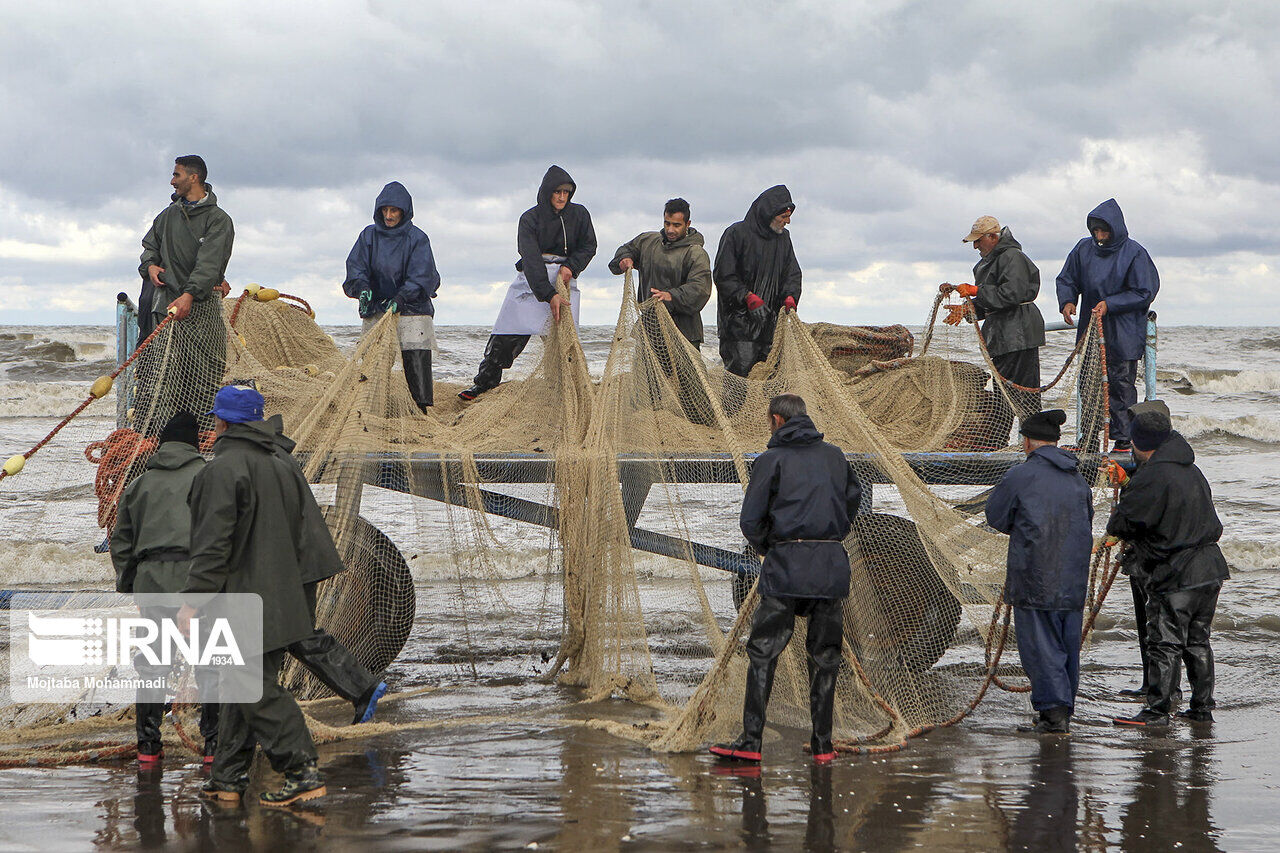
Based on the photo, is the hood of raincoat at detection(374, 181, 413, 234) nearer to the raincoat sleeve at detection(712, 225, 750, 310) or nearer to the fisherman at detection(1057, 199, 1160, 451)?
the raincoat sleeve at detection(712, 225, 750, 310)

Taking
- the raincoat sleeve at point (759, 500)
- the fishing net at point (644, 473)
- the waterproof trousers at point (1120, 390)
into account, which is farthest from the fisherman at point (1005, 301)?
the raincoat sleeve at point (759, 500)

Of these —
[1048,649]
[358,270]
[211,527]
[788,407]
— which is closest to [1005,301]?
[1048,649]

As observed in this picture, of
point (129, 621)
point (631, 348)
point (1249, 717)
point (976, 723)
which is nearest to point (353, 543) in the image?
point (129, 621)

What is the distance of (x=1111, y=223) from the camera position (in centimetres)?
789

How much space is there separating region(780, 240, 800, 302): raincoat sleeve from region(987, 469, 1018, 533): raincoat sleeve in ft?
7.33

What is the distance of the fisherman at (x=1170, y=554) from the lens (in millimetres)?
6418

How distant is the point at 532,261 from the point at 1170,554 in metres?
4.16

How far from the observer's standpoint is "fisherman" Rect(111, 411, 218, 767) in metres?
5.22

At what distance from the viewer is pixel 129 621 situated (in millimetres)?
6797

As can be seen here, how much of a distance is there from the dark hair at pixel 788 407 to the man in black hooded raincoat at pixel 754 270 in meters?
2.43

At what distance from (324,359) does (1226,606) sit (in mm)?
8224

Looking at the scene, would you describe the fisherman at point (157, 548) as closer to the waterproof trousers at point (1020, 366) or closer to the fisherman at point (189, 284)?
the fisherman at point (189, 284)

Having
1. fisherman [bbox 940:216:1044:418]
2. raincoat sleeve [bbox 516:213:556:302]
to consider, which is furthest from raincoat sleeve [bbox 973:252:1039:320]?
raincoat sleeve [bbox 516:213:556:302]

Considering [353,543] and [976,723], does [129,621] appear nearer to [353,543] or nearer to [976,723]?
[353,543]
